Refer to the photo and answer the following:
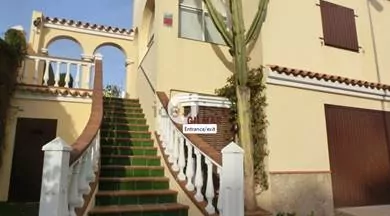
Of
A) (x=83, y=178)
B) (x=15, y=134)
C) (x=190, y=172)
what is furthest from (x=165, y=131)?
(x=15, y=134)

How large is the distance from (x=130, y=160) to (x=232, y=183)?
3.00 metres

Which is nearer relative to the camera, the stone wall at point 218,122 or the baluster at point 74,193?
the baluster at point 74,193

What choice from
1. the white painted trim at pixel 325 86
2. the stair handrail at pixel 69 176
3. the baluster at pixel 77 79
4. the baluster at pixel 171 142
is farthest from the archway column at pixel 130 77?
the stair handrail at pixel 69 176

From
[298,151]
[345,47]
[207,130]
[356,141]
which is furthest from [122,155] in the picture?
[345,47]

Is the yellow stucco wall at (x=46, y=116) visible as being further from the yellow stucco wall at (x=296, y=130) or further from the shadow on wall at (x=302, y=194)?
the shadow on wall at (x=302, y=194)

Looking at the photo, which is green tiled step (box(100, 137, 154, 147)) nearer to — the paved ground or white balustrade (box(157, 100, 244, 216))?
white balustrade (box(157, 100, 244, 216))

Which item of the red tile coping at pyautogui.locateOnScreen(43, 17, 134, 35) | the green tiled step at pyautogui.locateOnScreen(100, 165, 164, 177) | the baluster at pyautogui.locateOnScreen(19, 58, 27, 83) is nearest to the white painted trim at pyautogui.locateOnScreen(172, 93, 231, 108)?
the green tiled step at pyautogui.locateOnScreen(100, 165, 164, 177)

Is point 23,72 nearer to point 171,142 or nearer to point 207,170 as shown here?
point 171,142

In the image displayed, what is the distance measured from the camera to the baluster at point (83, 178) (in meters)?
4.16

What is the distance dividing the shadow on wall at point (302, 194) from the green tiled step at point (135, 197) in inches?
94.2

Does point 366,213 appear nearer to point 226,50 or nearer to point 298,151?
point 298,151

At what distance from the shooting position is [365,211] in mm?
6988

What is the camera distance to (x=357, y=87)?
8047mm

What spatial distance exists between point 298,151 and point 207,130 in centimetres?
210
